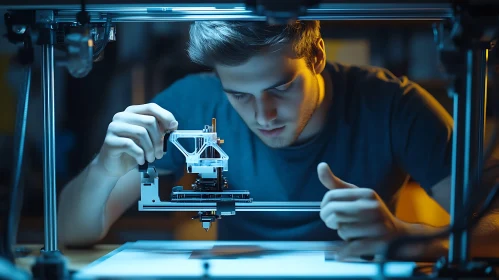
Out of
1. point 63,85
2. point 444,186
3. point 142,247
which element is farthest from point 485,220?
point 63,85

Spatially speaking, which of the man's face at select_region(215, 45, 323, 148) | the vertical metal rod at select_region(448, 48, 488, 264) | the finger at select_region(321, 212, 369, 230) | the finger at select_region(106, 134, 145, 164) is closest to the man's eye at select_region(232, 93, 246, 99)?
the man's face at select_region(215, 45, 323, 148)

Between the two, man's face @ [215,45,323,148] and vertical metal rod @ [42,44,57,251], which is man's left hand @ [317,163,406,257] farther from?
vertical metal rod @ [42,44,57,251]

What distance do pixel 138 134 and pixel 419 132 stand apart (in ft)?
2.83

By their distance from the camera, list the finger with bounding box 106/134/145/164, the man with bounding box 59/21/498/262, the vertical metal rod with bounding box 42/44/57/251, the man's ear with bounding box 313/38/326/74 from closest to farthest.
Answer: the vertical metal rod with bounding box 42/44/57/251 → the finger with bounding box 106/134/145/164 → the man with bounding box 59/21/498/262 → the man's ear with bounding box 313/38/326/74

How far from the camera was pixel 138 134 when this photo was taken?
1.42 metres

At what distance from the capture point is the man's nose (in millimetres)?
1527

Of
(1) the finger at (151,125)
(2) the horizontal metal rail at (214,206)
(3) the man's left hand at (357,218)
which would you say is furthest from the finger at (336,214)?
(1) the finger at (151,125)

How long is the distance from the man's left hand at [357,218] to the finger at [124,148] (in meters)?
0.49

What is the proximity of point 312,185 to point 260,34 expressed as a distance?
53 cm

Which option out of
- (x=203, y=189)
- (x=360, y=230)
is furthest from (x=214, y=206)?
(x=360, y=230)

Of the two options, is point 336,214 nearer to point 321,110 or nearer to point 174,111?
point 321,110

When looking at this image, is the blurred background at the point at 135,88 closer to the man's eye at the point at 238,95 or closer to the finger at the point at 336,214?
the man's eye at the point at 238,95

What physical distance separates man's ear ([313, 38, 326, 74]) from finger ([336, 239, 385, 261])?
1.85ft

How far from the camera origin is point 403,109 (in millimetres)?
1707
